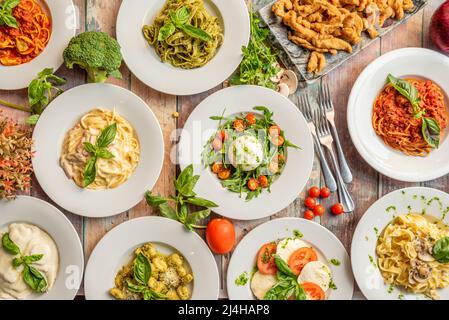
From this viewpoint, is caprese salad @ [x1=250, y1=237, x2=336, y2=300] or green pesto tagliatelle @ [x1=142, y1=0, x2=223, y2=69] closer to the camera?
green pesto tagliatelle @ [x1=142, y1=0, x2=223, y2=69]

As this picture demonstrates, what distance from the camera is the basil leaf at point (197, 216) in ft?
11.6

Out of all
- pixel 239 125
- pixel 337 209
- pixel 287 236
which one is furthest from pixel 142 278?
pixel 337 209

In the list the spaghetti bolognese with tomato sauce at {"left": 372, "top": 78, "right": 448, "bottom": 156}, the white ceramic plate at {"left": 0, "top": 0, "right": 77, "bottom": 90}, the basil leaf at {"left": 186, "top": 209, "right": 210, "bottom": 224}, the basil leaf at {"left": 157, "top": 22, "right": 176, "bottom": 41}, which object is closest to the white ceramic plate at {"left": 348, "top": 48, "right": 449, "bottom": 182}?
the spaghetti bolognese with tomato sauce at {"left": 372, "top": 78, "right": 448, "bottom": 156}

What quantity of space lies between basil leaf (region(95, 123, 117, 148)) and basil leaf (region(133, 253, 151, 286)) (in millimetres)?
883

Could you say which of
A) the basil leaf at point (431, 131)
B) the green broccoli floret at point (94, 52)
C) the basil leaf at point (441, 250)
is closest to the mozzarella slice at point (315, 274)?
the basil leaf at point (441, 250)

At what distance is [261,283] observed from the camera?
3.66m

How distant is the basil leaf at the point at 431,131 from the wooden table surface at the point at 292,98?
0.39 meters

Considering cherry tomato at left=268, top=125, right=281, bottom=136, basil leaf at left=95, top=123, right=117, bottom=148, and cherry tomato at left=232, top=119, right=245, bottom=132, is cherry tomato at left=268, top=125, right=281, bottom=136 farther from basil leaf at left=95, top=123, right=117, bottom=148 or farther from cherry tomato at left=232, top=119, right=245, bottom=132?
basil leaf at left=95, top=123, right=117, bottom=148

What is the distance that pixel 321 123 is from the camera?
375 centimetres

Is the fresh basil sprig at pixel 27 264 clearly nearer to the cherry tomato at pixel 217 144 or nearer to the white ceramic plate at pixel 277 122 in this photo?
the white ceramic plate at pixel 277 122

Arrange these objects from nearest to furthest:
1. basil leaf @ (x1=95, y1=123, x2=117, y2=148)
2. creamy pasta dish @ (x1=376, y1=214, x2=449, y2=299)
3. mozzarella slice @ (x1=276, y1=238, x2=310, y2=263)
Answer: basil leaf @ (x1=95, y1=123, x2=117, y2=148) < creamy pasta dish @ (x1=376, y1=214, x2=449, y2=299) < mozzarella slice @ (x1=276, y1=238, x2=310, y2=263)

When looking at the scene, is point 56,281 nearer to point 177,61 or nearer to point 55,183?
point 55,183

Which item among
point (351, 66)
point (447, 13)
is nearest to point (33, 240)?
point (351, 66)

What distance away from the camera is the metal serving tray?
3.67 meters
